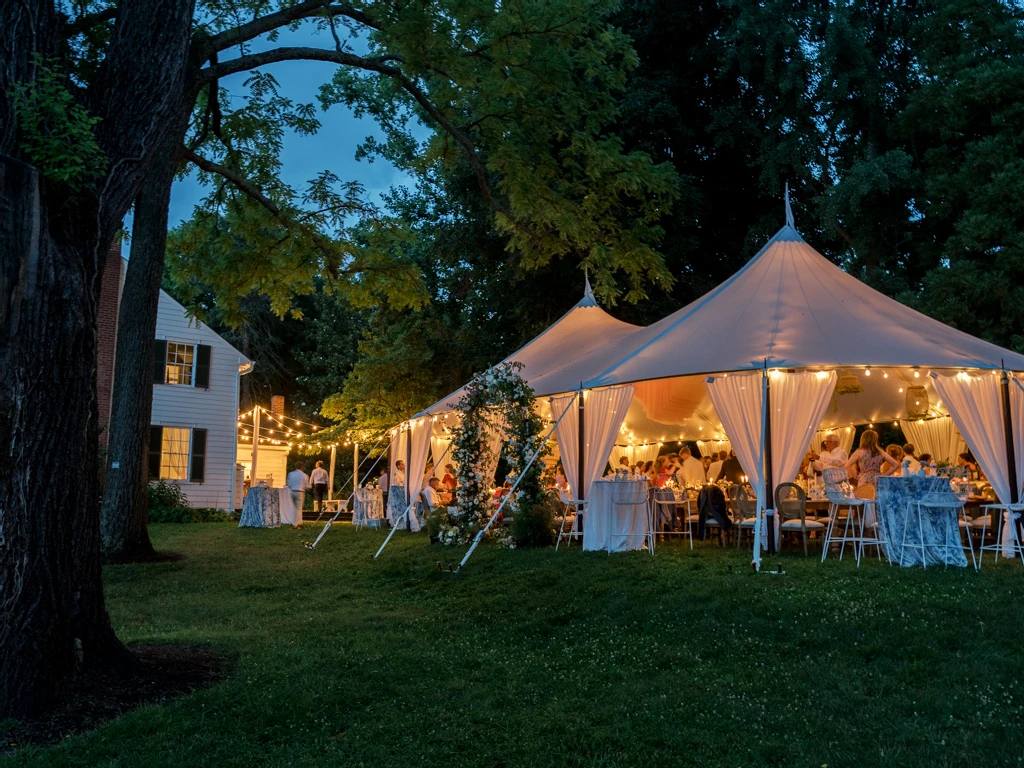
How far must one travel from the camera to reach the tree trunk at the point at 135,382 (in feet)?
37.7

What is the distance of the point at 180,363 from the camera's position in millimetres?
23609

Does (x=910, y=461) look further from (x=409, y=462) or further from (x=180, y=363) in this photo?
(x=180, y=363)

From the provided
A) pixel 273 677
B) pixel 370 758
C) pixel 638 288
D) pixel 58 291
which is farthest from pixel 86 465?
pixel 638 288

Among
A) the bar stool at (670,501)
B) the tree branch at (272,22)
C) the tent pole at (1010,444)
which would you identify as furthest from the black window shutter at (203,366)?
the tent pole at (1010,444)

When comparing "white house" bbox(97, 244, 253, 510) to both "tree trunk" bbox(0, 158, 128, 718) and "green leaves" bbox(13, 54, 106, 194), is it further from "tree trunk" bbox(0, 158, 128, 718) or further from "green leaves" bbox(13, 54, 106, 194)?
"tree trunk" bbox(0, 158, 128, 718)

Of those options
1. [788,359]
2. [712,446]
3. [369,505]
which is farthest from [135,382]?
[712,446]

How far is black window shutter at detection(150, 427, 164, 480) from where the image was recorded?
22.3 metres

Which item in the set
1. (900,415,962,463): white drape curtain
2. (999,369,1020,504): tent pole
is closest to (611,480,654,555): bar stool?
(999,369,1020,504): tent pole

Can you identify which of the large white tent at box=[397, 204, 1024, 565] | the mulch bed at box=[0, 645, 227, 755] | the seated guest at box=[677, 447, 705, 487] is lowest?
the mulch bed at box=[0, 645, 227, 755]

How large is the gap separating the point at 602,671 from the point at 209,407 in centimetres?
1999

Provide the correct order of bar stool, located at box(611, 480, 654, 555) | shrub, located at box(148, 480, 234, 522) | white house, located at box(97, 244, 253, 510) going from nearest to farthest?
bar stool, located at box(611, 480, 654, 555), shrub, located at box(148, 480, 234, 522), white house, located at box(97, 244, 253, 510)

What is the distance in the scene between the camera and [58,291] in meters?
4.83

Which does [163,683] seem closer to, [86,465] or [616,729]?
[86,465]

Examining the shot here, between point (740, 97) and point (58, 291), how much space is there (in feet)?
63.0
